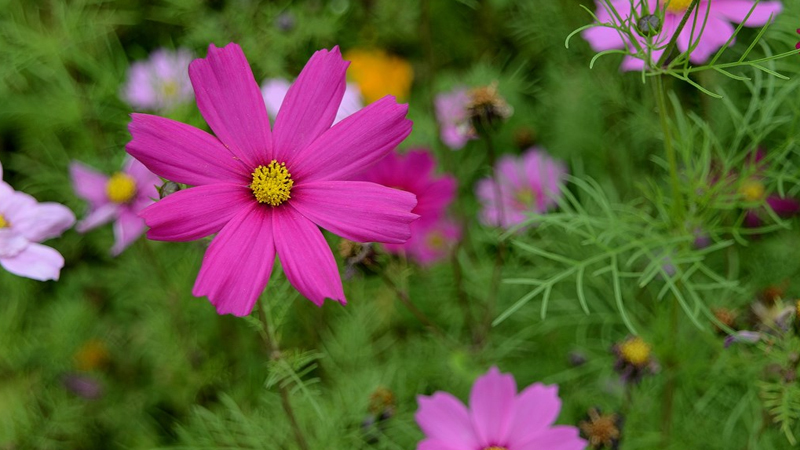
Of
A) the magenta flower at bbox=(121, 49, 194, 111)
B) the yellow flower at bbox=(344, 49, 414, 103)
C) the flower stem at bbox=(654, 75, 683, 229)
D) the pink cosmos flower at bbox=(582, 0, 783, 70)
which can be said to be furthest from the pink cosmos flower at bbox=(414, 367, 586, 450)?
the yellow flower at bbox=(344, 49, 414, 103)

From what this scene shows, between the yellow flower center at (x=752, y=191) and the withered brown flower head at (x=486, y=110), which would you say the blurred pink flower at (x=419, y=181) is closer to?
the withered brown flower head at (x=486, y=110)

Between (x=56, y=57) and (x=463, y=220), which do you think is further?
(x=463, y=220)

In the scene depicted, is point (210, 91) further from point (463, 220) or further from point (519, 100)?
point (519, 100)

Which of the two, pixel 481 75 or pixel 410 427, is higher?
pixel 481 75

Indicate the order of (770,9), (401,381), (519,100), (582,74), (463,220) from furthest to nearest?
(519,100) < (582,74) < (463,220) < (401,381) < (770,9)

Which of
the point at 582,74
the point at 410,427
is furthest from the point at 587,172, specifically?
the point at 410,427

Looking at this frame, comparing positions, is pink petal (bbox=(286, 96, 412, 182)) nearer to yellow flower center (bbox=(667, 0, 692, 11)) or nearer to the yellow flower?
yellow flower center (bbox=(667, 0, 692, 11))

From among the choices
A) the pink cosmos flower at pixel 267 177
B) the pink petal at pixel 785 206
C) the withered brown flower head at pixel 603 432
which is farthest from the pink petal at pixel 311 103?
the pink petal at pixel 785 206
